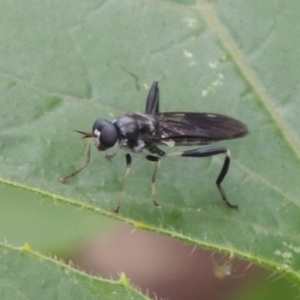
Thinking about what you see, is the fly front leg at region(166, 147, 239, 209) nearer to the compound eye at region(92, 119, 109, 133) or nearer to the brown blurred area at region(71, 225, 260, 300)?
the compound eye at region(92, 119, 109, 133)

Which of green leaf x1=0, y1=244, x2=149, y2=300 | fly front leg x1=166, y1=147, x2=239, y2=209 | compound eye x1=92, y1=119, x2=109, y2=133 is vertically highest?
fly front leg x1=166, y1=147, x2=239, y2=209

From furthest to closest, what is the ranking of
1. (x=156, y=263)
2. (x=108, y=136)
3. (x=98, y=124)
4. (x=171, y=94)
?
(x=156, y=263) < (x=171, y=94) < (x=108, y=136) < (x=98, y=124)

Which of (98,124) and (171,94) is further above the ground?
(171,94)

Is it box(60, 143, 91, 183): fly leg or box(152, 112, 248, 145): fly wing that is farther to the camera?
box(152, 112, 248, 145): fly wing

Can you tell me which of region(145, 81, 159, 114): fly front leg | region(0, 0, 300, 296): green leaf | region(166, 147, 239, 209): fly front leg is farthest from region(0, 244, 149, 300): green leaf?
region(145, 81, 159, 114): fly front leg

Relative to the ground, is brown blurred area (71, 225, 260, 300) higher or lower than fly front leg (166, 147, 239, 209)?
lower

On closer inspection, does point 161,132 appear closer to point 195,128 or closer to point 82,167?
Result: point 195,128

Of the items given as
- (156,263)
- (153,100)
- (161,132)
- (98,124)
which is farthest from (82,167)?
(156,263)
